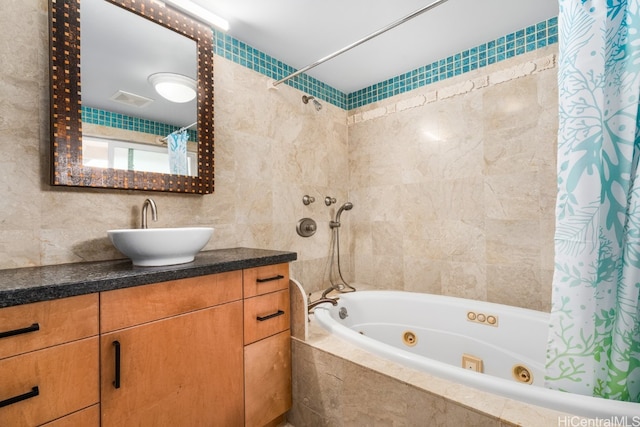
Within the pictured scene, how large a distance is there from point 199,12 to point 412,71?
64.9 inches

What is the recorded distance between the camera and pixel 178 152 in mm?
1670

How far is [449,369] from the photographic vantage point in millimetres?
1166

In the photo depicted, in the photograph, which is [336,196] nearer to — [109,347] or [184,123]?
[184,123]

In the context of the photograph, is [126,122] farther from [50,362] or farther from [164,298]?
[50,362]

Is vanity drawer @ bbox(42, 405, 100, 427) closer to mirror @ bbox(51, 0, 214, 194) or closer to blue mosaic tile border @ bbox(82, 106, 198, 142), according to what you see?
mirror @ bbox(51, 0, 214, 194)

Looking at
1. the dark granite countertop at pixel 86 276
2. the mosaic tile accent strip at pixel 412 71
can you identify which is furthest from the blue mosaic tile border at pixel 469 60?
the dark granite countertop at pixel 86 276

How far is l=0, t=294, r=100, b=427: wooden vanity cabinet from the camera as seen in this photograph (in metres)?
0.83

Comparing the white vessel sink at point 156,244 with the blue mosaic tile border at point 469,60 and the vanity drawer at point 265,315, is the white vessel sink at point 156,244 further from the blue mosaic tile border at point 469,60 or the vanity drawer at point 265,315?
the blue mosaic tile border at point 469,60

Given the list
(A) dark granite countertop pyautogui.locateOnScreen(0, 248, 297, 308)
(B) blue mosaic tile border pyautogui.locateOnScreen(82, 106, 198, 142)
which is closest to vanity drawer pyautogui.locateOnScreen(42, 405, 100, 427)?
(A) dark granite countertop pyautogui.locateOnScreen(0, 248, 297, 308)

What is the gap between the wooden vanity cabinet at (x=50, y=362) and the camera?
828 mm

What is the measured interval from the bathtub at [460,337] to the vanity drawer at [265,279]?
355mm

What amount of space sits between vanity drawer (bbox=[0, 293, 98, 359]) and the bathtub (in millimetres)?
1084

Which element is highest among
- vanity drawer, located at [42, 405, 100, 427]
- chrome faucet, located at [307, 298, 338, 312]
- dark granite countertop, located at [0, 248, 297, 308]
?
dark granite countertop, located at [0, 248, 297, 308]

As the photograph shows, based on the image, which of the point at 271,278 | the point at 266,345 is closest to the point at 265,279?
the point at 271,278
